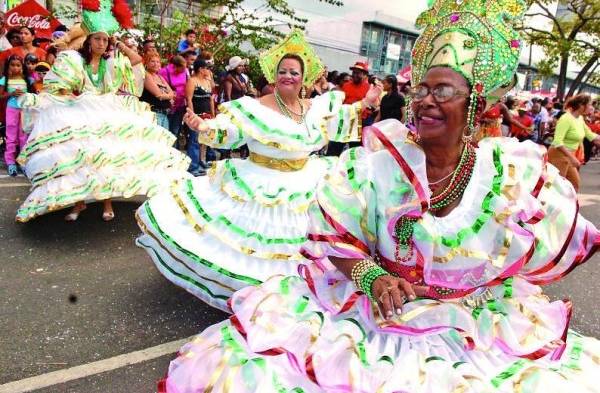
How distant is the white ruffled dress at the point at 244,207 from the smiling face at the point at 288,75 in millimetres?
212

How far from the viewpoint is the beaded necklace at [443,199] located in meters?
1.76

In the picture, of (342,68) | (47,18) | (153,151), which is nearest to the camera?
(153,151)

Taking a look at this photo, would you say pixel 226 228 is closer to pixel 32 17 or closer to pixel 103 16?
pixel 103 16

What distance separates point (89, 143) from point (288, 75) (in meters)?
2.14

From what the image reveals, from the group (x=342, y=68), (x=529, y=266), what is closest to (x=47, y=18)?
(x=529, y=266)

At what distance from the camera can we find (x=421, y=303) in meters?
1.72

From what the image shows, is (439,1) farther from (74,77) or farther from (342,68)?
(342,68)

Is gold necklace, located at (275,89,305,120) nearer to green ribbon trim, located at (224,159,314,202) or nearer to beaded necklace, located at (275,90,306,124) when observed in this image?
beaded necklace, located at (275,90,306,124)

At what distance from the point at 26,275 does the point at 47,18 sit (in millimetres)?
8379

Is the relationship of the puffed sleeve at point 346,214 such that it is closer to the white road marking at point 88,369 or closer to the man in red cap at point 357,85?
the white road marking at point 88,369

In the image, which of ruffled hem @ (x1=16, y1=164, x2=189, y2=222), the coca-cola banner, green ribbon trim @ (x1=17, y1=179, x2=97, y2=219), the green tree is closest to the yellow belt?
ruffled hem @ (x1=16, y1=164, x2=189, y2=222)

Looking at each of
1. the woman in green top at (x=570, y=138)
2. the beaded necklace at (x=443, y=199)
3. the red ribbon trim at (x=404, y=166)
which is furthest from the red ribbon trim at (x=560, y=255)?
the woman in green top at (x=570, y=138)

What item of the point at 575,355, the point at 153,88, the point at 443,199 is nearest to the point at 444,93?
the point at 443,199

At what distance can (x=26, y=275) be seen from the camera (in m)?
4.11
